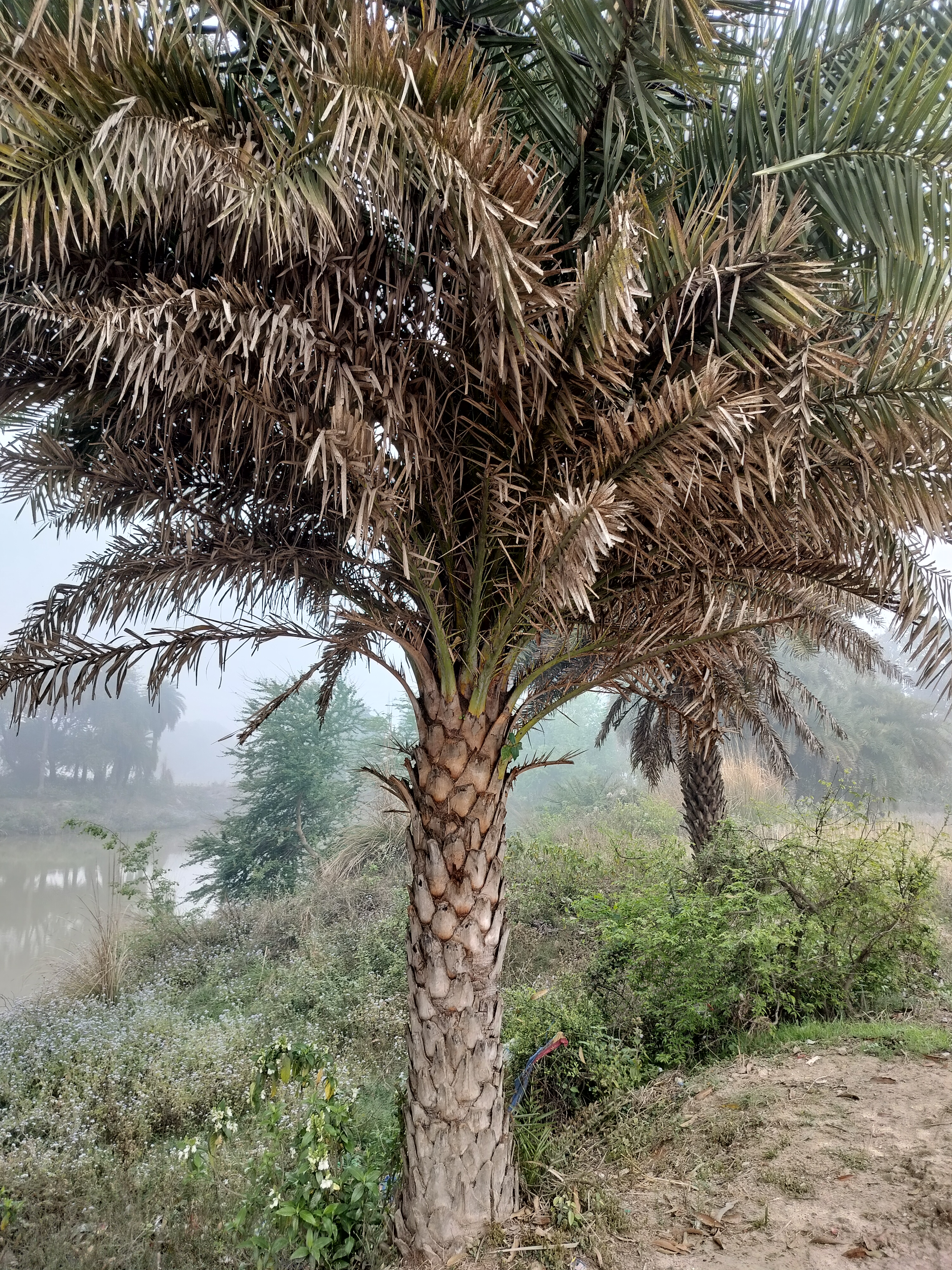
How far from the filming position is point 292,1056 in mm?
3338

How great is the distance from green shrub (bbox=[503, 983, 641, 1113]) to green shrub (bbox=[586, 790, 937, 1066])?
0.74ft

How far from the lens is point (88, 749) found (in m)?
15.1

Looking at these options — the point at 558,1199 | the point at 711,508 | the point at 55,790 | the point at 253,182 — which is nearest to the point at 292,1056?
the point at 558,1199

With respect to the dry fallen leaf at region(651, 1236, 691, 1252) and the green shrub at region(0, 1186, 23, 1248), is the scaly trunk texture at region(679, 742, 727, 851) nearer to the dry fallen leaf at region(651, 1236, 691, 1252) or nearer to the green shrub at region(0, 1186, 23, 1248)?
the dry fallen leaf at region(651, 1236, 691, 1252)

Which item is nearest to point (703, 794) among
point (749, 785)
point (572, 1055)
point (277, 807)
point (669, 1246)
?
point (572, 1055)

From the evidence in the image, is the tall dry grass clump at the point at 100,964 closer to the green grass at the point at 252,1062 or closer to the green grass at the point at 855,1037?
the green grass at the point at 252,1062

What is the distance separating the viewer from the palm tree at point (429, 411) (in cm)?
171

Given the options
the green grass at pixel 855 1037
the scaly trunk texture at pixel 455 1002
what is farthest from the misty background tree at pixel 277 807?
the scaly trunk texture at pixel 455 1002

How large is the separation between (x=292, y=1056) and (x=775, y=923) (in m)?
2.80

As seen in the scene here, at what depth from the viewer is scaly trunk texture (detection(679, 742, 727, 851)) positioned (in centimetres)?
714

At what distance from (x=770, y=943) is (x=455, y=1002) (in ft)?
7.48

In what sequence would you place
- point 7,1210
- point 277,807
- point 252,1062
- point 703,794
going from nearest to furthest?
point 7,1210
point 252,1062
point 703,794
point 277,807

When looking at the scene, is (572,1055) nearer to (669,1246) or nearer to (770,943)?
(770,943)

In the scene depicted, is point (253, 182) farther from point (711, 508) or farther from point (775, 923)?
point (775, 923)
